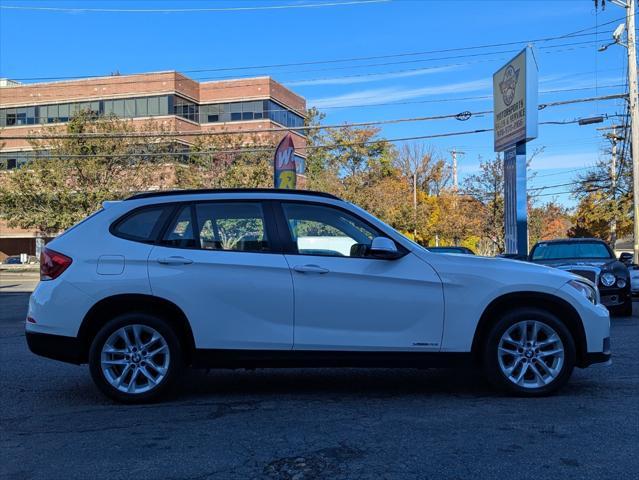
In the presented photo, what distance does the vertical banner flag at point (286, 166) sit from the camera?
1875 cm

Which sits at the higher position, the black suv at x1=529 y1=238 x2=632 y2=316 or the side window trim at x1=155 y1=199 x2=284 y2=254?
the side window trim at x1=155 y1=199 x2=284 y2=254

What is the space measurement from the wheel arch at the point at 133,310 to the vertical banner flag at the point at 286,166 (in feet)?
44.1

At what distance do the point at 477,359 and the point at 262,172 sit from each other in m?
27.8

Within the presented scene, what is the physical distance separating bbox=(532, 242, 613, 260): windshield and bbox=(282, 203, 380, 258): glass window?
25.7 ft

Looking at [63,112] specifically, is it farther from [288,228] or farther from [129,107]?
[288,228]

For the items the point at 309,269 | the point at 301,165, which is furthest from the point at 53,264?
the point at 301,165

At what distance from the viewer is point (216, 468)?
12.5ft

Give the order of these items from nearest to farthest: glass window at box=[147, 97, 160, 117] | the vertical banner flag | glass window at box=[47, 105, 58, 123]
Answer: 1. the vertical banner flag
2. glass window at box=[147, 97, 160, 117]
3. glass window at box=[47, 105, 58, 123]

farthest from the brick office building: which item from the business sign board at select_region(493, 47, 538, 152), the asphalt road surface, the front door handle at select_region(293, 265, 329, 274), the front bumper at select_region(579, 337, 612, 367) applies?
the front bumper at select_region(579, 337, 612, 367)

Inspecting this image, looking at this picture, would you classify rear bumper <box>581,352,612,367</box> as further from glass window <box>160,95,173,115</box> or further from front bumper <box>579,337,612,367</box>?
glass window <box>160,95,173,115</box>

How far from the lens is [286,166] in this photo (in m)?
19.0

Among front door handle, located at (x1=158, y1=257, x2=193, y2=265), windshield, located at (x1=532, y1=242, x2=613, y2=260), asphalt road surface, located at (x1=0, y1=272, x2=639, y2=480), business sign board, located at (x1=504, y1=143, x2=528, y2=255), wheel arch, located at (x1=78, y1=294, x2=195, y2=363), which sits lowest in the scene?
asphalt road surface, located at (x1=0, y1=272, x2=639, y2=480)

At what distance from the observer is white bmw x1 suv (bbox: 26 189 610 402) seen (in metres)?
5.18

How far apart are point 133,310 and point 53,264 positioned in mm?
798
